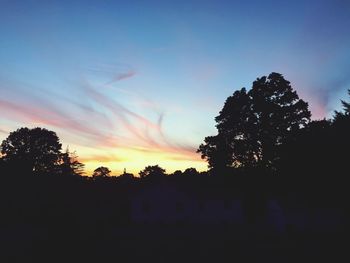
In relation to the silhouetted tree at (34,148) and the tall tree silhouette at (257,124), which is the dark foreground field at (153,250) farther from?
the silhouetted tree at (34,148)

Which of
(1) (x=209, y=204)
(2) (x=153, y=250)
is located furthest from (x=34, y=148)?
(2) (x=153, y=250)

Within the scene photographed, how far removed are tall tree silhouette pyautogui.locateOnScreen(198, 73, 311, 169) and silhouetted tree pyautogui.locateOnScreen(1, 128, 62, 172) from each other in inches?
1522

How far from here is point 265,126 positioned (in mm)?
37156

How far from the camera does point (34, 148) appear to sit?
64062 millimetres

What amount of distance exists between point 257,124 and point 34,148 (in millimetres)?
45566

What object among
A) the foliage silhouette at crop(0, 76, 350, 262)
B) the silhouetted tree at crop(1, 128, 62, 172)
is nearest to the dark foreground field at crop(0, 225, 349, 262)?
the foliage silhouette at crop(0, 76, 350, 262)

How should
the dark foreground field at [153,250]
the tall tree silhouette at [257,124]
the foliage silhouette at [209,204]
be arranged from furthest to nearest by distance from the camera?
1. the tall tree silhouette at [257,124]
2. the foliage silhouette at [209,204]
3. the dark foreground field at [153,250]

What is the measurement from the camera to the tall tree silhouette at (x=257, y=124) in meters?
37.1

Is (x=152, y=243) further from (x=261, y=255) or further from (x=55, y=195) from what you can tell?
(x=55, y=195)

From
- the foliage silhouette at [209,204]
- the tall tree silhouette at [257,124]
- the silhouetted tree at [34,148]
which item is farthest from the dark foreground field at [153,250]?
the silhouetted tree at [34,148]

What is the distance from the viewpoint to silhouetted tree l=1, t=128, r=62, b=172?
62.6 metres

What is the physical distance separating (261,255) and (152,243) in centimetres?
797

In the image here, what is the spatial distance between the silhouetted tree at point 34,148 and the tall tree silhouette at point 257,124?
127 feet

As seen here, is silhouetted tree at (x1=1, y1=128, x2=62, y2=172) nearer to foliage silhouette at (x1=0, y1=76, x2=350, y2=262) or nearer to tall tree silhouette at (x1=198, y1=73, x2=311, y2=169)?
foliage silhouette at (x1=0, y1=76, x2=350, y2=262)
